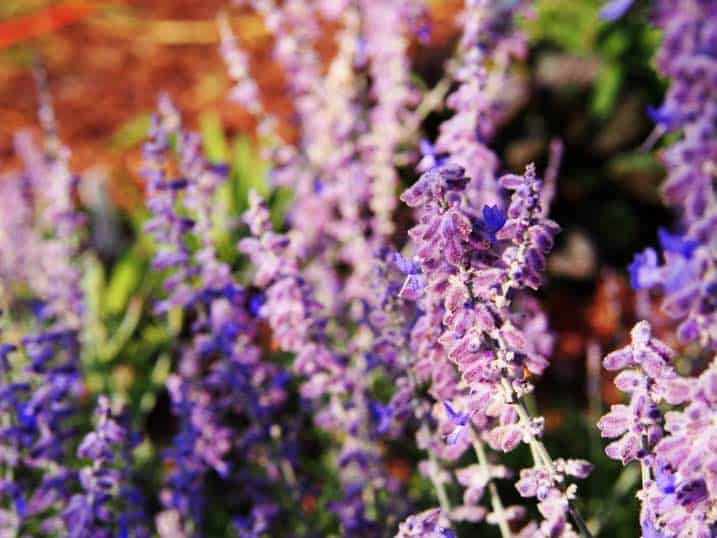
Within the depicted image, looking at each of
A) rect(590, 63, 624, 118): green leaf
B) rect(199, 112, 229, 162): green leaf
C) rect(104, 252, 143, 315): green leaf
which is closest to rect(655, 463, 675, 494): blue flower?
rect(590, 63, 624, 118): green leaf

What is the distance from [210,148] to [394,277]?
9.20ft

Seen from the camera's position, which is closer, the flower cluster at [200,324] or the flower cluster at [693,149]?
A: the flower cluster at [693,149]

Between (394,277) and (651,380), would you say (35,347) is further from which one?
(651,380)

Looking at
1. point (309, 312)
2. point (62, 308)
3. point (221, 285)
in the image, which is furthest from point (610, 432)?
point (62, 308)

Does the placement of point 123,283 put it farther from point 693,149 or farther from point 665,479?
point 693,149

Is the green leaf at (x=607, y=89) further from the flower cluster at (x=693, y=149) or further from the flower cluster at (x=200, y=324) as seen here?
the flower cluster at (x=693, y=149)

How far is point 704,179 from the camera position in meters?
1.06

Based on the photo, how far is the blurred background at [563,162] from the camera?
350cm

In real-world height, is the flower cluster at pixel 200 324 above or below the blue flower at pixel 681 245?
above

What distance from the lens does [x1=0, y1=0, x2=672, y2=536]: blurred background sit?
3498 mm

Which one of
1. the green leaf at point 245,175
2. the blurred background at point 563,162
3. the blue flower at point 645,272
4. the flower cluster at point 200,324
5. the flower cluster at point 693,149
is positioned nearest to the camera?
the flower cluster at point 693,149

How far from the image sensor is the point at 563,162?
4332 mm

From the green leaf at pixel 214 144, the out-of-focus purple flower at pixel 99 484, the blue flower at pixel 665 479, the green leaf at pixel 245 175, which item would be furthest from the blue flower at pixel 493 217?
the green leaf at pixel 214 144

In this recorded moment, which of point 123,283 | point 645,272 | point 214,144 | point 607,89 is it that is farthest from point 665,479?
point 214,144
